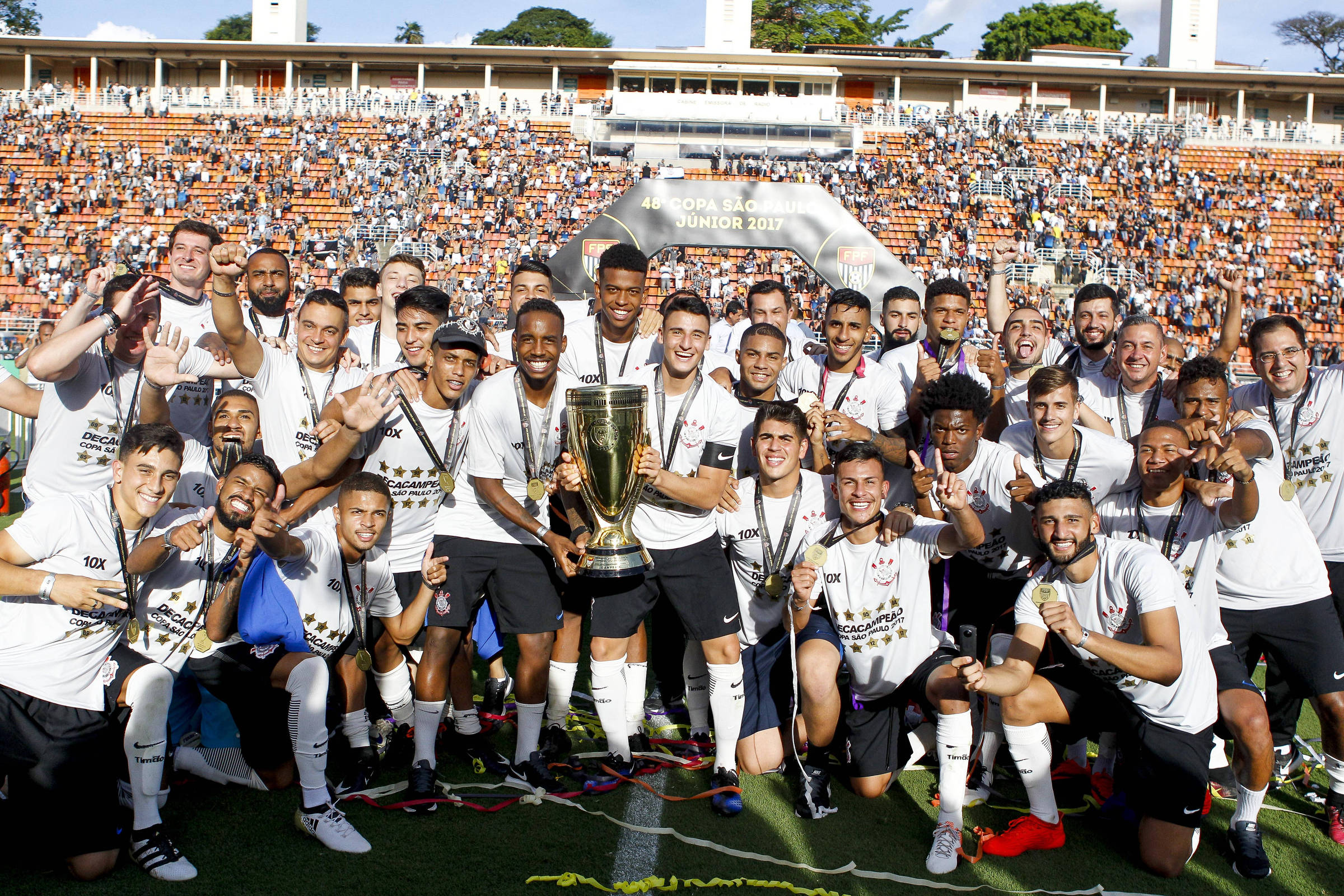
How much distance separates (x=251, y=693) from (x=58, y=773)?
777 millimetres

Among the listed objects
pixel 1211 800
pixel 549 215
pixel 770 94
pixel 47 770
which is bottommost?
pixel 1211 800

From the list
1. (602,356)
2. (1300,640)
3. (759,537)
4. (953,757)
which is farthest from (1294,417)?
(602,356)

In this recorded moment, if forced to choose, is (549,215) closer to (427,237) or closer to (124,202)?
(427,237)

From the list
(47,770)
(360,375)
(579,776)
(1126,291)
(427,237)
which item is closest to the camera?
(47,770)

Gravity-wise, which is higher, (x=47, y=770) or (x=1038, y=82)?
(x=1038, y=82)

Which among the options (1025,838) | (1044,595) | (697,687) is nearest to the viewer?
(1044,595)

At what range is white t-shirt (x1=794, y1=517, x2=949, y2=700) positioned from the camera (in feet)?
14.1

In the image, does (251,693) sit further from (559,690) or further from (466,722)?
(559,690)

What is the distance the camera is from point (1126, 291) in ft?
84.9

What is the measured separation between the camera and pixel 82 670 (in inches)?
138

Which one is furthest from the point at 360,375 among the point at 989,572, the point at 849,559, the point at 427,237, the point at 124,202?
the point at 124,202

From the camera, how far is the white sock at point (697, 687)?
479 cm

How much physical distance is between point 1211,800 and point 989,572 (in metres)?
1.31

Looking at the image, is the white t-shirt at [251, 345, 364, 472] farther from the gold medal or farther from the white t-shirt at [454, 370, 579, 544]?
the gold medal
